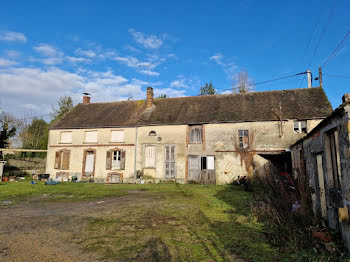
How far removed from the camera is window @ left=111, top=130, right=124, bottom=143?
20250 mm

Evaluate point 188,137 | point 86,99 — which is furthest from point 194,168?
point 86,99

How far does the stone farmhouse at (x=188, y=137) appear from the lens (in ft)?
55.3

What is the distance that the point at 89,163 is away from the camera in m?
20.6

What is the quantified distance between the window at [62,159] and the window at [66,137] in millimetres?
894

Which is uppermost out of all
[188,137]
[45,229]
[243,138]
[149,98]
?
[149,98]

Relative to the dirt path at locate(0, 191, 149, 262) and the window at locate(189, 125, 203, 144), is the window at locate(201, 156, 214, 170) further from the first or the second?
the dirt path at locate(0, 191, 149, 262)

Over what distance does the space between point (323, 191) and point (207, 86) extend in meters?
40.5

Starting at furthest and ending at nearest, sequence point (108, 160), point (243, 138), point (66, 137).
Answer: point (66, 137) < point (108, 160) < point (243, 138)

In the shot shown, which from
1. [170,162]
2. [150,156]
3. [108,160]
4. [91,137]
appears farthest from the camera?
[91,137]

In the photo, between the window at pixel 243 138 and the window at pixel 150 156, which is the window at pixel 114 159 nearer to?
the window at pixel 150 156

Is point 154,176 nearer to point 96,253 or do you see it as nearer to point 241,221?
point 241,221

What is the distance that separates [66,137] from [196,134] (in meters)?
12.4

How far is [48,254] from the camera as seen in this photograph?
4391 mm

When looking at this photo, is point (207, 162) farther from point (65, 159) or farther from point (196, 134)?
point (65, 159)
